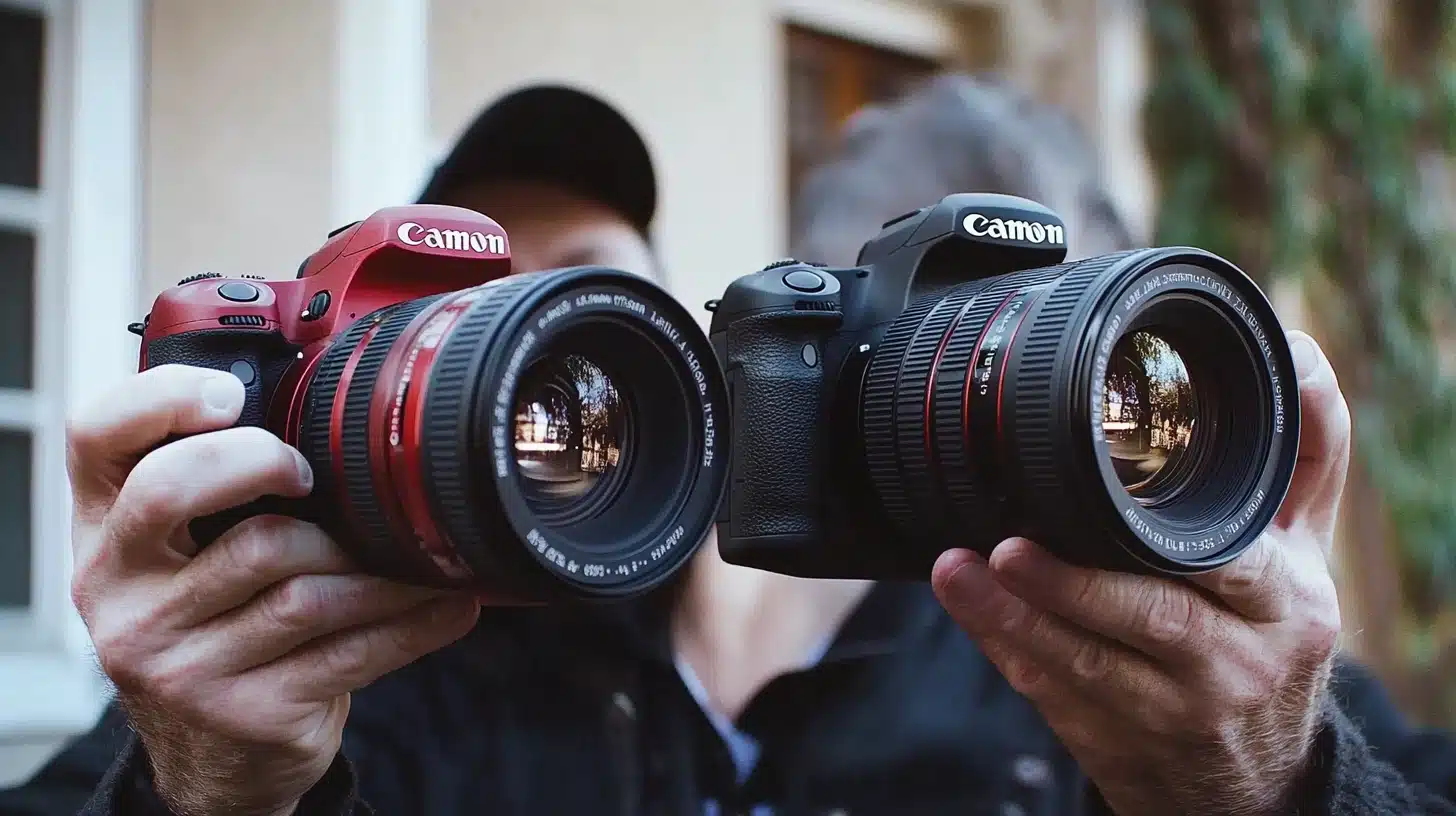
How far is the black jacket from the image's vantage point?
136cm

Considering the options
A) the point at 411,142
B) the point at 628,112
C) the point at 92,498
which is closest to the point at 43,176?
the point at 411,142

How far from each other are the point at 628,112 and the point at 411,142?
1.65ft

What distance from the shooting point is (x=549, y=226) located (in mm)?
1458

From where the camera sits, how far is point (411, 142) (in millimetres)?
1983

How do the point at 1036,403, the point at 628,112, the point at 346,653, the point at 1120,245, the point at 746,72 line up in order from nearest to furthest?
the point at 1036,403 → the point at 346,653 → the point at 1120,245 → the point at 628,112 → the point at 746,72

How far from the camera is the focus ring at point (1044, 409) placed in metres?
0.80

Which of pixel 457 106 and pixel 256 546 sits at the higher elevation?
pixel 457 106

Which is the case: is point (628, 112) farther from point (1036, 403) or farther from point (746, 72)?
point (1036, 403)

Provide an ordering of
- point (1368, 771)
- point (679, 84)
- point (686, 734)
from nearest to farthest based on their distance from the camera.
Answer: point (1368, 771), point (686, 734), point (679, 84)

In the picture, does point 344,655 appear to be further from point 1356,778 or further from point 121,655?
point 1356,778

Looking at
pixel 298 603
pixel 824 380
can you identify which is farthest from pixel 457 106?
pixel 298 603

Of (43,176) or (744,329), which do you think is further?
(43,176)

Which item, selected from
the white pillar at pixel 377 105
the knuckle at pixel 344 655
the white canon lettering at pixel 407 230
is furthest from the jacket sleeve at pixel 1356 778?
the white pillar at pixel 377 105

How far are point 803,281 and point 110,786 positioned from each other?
647 mm
